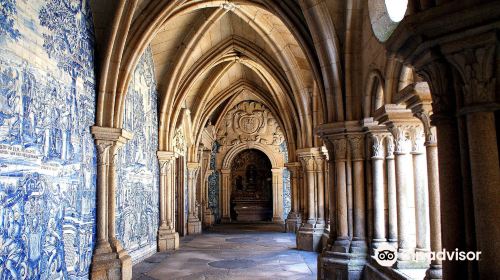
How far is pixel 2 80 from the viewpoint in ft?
14.1

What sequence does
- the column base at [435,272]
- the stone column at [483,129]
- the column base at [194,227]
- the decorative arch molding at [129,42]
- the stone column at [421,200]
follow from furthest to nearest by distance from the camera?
the column base at [194,227] < the decorative arch molding at [129,42] < the stone column at [421,200] < the column base at [435,272] < the stone column at [483,129]

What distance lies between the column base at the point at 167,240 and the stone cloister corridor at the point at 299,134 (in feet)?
0.12

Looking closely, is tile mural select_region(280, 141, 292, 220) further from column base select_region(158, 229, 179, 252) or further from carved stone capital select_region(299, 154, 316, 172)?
column base select_region(158, 229, 179, 252)

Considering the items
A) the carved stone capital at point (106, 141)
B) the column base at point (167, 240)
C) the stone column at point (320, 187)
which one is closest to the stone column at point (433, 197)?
the carved stone capital at point (106, 141)

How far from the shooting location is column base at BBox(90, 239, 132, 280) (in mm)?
6691

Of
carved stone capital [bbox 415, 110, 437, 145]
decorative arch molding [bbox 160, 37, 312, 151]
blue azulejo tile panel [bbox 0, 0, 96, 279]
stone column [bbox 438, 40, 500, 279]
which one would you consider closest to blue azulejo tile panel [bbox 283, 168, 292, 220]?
decorative arch molding [bbox 160, 37, 312, 151]

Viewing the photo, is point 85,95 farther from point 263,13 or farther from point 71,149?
point 263,13

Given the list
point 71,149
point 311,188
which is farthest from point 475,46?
point 311,188

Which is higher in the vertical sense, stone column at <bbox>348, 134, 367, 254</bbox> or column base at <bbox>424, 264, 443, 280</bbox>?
stone column at <bbox>348, 134, 367, 254</bbox>

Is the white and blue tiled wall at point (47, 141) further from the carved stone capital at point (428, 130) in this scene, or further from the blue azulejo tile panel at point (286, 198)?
the blue azulejo tile panel at point (286, 198)

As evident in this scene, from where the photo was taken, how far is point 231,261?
353 inches

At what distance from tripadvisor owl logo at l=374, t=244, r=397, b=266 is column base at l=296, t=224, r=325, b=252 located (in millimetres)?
4772

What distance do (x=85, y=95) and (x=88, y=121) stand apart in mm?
385

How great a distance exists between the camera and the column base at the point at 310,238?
416 inches
